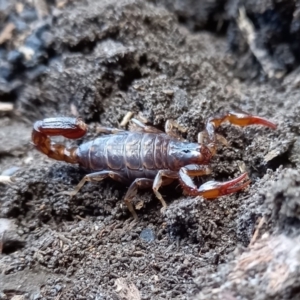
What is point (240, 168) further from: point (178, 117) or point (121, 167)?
point (121, 167)

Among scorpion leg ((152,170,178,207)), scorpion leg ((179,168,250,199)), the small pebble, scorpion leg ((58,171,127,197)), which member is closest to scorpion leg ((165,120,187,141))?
scorpion leg ((152,170,178,207))

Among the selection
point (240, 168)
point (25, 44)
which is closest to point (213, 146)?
point (240, 168)

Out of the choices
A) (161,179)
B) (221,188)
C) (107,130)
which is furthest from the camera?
(107,130)

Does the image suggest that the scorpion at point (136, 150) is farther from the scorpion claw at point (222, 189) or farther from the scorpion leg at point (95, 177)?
the scorpion claw at point (222, 189)

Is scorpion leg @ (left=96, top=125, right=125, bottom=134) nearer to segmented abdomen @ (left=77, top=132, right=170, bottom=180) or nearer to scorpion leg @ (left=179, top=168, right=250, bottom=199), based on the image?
segmented abdomen @ (left=77, top=132, right=170, bottom=180)

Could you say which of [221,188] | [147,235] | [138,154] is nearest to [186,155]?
[138,154]

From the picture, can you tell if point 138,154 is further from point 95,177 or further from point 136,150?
point 95,177
